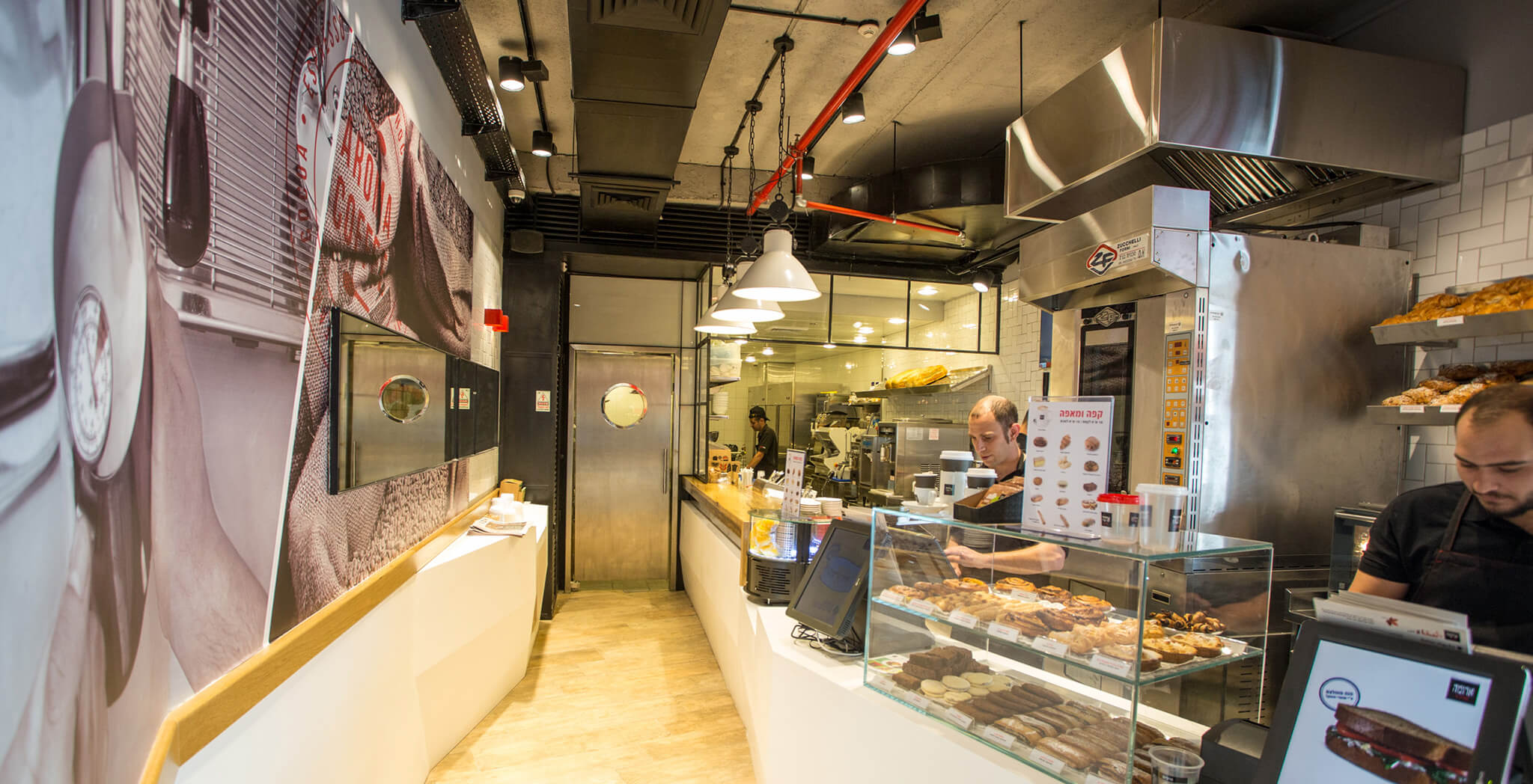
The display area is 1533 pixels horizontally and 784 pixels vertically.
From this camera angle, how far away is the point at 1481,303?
8.15 feet

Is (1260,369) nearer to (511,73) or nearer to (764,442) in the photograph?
(511,73)

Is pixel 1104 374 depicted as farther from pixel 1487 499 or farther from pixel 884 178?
pixel 884 178

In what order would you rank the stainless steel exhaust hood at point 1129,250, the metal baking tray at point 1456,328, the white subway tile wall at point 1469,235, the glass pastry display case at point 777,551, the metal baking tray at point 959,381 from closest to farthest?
the metal baking tray at point 1456,328 < the white subway tile wall at point 1469,235 < the stainless steel exhaust hood at point 1129,250 < the glass pastry display case at point 777,551 < the metal baking tray at point 959,381

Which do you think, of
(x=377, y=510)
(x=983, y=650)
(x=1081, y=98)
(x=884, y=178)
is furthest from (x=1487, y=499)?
(x=884, y=178)

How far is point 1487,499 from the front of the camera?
176 centimetres

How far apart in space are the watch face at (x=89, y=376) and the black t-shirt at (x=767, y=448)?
21.3 feet

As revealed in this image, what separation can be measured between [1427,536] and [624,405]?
6213mm

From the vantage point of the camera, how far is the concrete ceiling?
143 inches

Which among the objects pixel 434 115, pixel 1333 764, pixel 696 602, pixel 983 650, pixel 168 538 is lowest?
pixel 696 602

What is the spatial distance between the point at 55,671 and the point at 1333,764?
6.45ft

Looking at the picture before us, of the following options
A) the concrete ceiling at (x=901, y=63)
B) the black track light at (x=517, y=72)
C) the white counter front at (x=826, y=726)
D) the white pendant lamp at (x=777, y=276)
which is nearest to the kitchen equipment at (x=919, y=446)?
the concrete ceiling at (x=901, y=63)

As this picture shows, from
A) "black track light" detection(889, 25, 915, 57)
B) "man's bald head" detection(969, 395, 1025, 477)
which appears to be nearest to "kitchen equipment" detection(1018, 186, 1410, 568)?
"man's bald head" detection(969, 395, 1025, 477)

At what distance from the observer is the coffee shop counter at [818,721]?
1.79m

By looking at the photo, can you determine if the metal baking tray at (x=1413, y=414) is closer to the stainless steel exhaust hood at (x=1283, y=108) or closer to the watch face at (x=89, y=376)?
the stainless steel exhaust hood at (x=1283, y=108)
